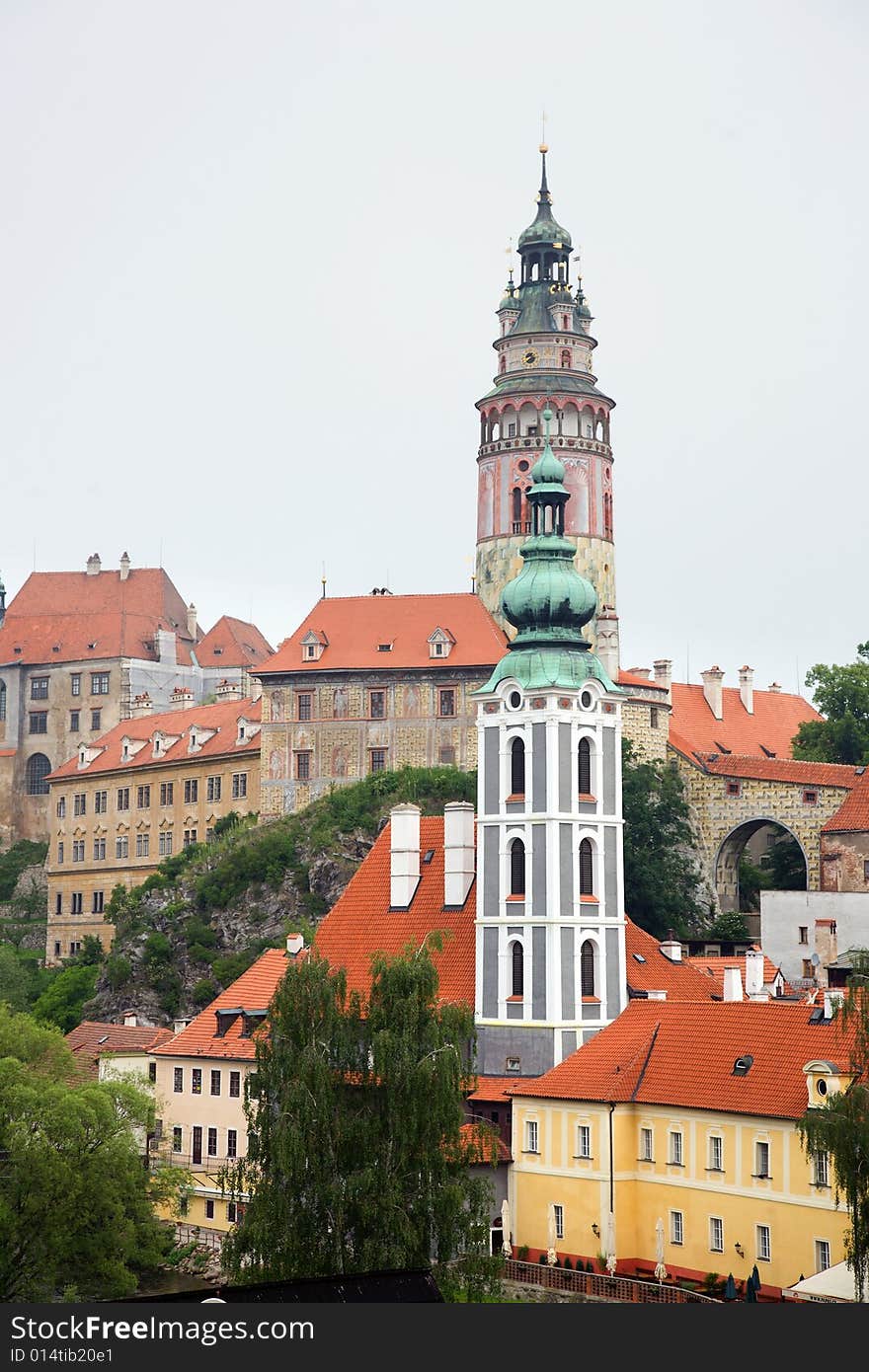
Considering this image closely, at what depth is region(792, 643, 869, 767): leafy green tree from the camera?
78000 mm

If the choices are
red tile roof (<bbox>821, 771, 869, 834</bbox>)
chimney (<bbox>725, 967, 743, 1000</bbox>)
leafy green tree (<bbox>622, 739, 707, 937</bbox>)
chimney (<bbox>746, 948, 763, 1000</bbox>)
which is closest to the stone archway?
leafy green tree (<bbox>622, 739, 707, 937</bbox>)

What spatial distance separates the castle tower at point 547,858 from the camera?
48906 millimetres

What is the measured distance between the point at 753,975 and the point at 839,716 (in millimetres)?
26889

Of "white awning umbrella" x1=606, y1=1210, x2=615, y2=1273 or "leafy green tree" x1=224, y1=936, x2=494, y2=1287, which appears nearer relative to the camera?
"leafy green tree" x1=224, y1=936, x2=494, y2=1287

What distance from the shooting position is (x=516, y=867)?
50.0 metres

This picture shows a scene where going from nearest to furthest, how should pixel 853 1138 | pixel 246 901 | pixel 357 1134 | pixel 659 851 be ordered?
pixel 853 1138 < pixel 357 1134 < pixel 659 851 < pixel 246 901

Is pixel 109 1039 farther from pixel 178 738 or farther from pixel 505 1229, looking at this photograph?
pixel 178 738

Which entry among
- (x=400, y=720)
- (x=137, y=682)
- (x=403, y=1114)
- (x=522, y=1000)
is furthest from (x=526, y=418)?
(x=403, y=1114)

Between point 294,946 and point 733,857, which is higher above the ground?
point 733,857

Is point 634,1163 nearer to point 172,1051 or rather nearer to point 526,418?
point 172,1051

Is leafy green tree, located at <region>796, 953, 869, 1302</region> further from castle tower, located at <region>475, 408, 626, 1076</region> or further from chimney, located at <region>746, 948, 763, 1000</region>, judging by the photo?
chimney, located at <region>746, 948, 763, 1000</region>

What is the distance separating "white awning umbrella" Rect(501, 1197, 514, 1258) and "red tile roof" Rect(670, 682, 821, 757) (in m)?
32.2

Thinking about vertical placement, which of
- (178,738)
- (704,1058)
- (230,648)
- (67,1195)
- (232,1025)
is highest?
(230,648)

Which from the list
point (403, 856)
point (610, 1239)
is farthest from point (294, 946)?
point (610, 1239)
